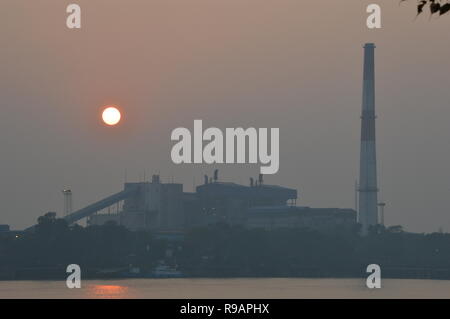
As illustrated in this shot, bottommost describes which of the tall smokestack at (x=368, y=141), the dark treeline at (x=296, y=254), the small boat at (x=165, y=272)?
the small boat at (x=165, y=272)

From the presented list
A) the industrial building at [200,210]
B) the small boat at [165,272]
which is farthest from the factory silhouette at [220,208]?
the small boat at [165,272]

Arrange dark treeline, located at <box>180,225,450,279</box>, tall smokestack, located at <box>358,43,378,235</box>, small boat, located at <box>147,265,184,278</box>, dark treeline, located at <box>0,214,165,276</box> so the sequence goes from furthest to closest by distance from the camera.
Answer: tall smokestack, located at <box>358,43,378,235</box> → dark treeline, located at <box>180,225,450,279</box> → dark treeline, located at <box>0,214,165,276</box> → small boat, located at <box>147,265,184,278</box>

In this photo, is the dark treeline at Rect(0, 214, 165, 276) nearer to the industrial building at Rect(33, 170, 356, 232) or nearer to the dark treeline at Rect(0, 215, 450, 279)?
the dark treeline at Rect(0, 215, 450, 279)

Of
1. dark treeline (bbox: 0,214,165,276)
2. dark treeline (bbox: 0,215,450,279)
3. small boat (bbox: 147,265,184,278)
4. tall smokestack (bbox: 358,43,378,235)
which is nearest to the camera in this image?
small boat (bbox: 147,265,184,278)

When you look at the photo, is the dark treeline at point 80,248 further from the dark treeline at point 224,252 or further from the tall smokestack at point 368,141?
the tall smokestack at point 368,141

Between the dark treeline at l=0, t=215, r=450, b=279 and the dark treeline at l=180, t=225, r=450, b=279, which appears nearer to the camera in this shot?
the dark treeline at l=0, t=215, r=450, b=279

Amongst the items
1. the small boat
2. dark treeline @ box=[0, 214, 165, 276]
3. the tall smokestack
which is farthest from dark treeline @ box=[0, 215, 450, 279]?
the tall smokestack

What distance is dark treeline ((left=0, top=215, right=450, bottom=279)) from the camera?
338 feet

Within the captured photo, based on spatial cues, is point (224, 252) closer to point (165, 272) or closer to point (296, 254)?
point (296, 254)

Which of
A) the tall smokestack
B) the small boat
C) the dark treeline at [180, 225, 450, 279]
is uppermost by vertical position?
the tall smokestack

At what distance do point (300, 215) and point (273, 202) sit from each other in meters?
10.6

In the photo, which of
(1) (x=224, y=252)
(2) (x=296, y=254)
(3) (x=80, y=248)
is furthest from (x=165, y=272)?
(2) (x=296, y=254)

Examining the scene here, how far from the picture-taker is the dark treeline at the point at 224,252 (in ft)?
338
